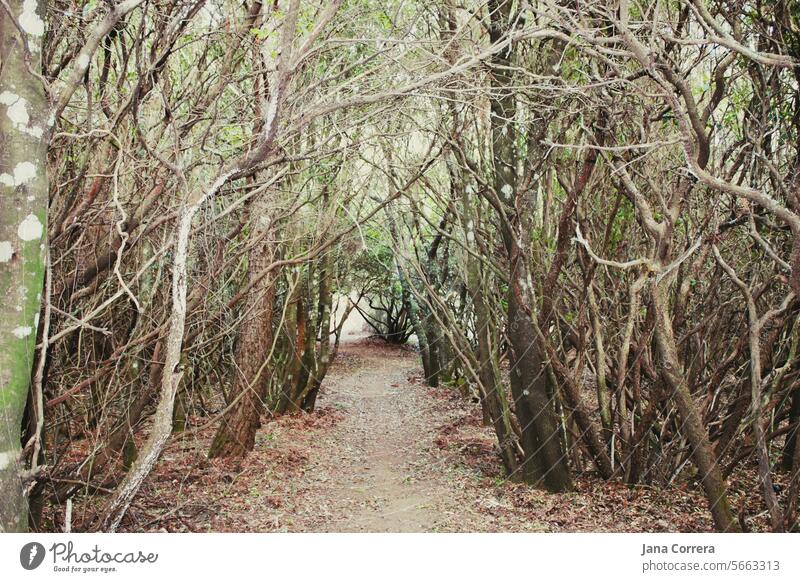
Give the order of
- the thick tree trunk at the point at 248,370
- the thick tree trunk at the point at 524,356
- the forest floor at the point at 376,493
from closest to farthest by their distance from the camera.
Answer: the forest floor at the point at 376,493
the thick tree trunk at the point at 524,356
the thick tree trunk at the point at 248,370

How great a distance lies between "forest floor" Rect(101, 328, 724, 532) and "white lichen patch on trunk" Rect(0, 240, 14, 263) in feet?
6.72

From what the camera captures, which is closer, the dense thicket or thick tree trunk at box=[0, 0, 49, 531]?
thick tree trunk at box=[0, 0, 49, 531]

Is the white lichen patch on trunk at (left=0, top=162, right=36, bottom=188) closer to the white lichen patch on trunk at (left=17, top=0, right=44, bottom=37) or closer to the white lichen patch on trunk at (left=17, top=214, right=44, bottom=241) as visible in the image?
the white lichen patch on trunk at (left=17, top=214, right=44, bottom=241)

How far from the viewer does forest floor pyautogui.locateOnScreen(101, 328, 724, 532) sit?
564 cm

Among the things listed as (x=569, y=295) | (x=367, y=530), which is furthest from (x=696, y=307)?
(x=367, y=530)

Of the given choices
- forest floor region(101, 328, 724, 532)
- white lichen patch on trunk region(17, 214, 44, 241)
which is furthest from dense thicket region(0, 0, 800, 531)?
forest floor region(101, 328, 724, 532)

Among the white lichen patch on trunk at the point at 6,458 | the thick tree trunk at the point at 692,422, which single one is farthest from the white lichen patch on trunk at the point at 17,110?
the thick tree trunk at the point at 692,422

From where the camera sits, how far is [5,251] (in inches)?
134

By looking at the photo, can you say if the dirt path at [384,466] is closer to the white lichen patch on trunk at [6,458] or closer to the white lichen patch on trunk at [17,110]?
the white lichen patch on trunk at [6,458]

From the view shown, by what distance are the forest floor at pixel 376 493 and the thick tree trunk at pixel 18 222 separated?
1.60 m

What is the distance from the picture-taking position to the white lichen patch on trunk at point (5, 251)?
11.2 ft

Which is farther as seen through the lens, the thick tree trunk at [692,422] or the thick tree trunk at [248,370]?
the thick tree trunk at [248,370]

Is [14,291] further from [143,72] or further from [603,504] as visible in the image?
[603,504]

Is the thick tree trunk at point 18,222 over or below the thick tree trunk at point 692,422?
over
